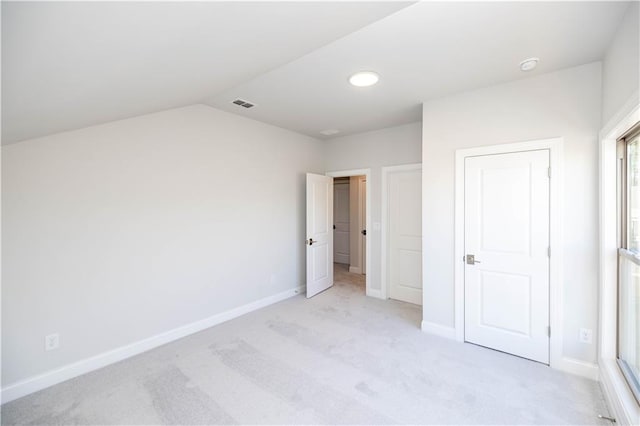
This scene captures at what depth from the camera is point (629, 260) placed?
189 centimetres

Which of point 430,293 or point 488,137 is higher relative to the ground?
point 488,137

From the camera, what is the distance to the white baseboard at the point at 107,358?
2.07 metres

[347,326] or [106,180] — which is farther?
[347,326]

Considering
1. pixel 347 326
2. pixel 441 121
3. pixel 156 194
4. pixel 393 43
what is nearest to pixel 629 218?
pixel 441 121

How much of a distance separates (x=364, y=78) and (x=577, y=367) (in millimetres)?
3087

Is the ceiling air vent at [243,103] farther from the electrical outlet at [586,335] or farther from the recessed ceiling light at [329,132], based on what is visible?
the electrical outlet at [586,335]

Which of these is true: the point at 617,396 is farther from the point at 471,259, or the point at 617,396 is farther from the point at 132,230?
the point at 132,230

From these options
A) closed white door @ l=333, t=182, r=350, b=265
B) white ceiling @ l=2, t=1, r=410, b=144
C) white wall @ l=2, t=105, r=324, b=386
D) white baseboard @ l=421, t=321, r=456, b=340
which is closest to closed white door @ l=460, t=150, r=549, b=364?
white baseboard @ l=421, t=321, r=456, b=340

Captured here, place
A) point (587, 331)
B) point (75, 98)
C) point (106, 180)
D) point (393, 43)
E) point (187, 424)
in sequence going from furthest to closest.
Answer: point (106, 180), point (587, 331), point (393, 43), point (187, 424), point (75, 98)

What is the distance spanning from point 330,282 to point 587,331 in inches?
130

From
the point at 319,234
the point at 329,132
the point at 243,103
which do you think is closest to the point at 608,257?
the point at 319,234

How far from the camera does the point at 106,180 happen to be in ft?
8.24

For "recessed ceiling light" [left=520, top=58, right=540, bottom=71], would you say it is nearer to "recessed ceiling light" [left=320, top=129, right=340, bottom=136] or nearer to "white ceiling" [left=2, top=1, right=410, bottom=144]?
"white ceiling" [left=2, top=1, right=410, bottom=144]

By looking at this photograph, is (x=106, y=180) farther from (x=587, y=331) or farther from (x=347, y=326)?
(x=587, y=331)
